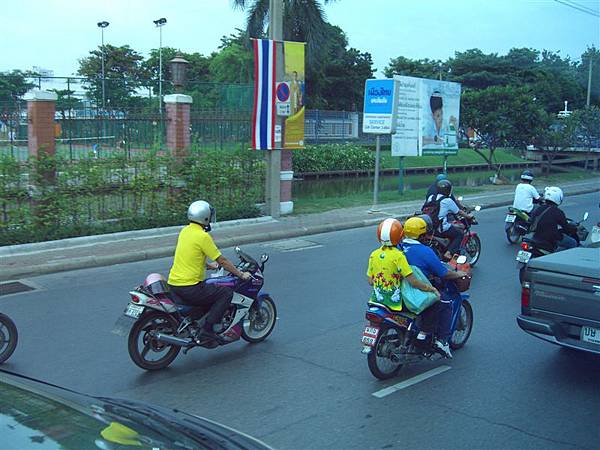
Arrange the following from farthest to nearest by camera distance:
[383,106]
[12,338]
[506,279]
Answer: [383,106] → [506,279] → [12,338]

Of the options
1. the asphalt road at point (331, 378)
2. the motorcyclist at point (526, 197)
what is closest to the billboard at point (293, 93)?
the motorcyclist at point (526, 197)

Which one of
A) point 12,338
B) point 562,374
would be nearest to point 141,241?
point 12,338

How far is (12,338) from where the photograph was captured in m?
6.82

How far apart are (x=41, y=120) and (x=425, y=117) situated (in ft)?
47.0

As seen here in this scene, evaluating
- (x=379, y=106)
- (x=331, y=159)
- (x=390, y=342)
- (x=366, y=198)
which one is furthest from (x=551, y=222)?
(x=331, y=159)

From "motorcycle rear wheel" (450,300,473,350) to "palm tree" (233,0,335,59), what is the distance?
3185cm

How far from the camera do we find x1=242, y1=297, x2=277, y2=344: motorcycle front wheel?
742cm

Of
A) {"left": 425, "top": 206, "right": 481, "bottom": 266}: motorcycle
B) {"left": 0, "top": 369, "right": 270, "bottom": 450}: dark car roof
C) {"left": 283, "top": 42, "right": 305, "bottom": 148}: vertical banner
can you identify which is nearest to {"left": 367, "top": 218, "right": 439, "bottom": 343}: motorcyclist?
{"left": 0, "top": 369, "right": 270, "bottom": 450}: dark car roof

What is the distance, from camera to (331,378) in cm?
639

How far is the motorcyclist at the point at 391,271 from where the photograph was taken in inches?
245

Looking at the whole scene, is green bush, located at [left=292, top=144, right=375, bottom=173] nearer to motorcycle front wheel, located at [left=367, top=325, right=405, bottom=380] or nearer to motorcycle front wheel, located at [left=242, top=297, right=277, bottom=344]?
motorcycle front wheel, located at [left=242, top=297, right=277, bottom=344]

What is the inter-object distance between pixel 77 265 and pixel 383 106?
453 inches

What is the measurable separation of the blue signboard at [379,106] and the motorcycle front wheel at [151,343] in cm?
1427

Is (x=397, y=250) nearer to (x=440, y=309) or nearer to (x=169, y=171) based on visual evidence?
(x=440, y=309)
